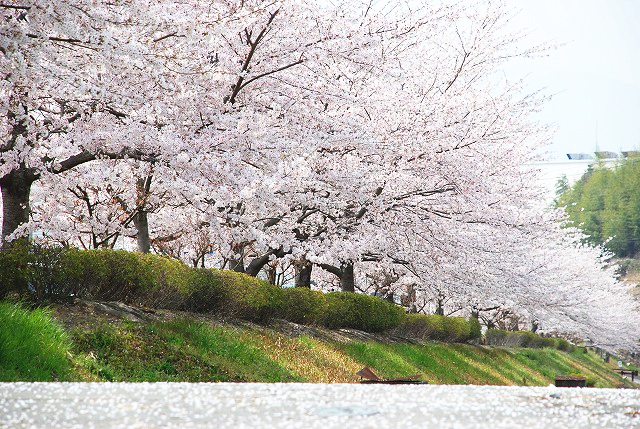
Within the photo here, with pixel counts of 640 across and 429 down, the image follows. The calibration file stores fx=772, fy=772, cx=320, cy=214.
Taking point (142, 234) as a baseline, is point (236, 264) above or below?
below

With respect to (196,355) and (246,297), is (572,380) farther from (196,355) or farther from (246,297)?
(196,355)

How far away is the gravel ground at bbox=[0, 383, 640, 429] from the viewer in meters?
2.54

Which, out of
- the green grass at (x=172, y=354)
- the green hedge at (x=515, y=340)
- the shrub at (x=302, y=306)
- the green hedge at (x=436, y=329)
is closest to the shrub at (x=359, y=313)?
the shrub at (x=302, y=306)

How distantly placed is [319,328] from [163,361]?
820 centimetres

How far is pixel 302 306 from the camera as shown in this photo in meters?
16.5

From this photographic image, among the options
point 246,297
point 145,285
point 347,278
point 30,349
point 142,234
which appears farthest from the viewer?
point 347,278

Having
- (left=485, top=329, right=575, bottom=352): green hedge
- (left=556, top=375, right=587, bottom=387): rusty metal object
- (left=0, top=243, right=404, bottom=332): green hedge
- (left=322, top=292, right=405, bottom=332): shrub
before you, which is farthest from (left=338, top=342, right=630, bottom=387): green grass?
(left=556, top=375, right=587, bottom=387): rusty metal object

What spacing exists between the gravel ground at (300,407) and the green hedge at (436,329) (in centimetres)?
2056

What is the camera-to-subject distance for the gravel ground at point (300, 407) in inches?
100

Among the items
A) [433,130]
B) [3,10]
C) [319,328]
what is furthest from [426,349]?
[3,10]

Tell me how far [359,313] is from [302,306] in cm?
367

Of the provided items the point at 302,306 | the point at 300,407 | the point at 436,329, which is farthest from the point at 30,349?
the point at 436,329

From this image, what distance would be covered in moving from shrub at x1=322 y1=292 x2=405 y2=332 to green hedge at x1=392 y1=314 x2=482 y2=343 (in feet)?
6.89

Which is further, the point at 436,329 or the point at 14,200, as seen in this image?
the point at 436,329
